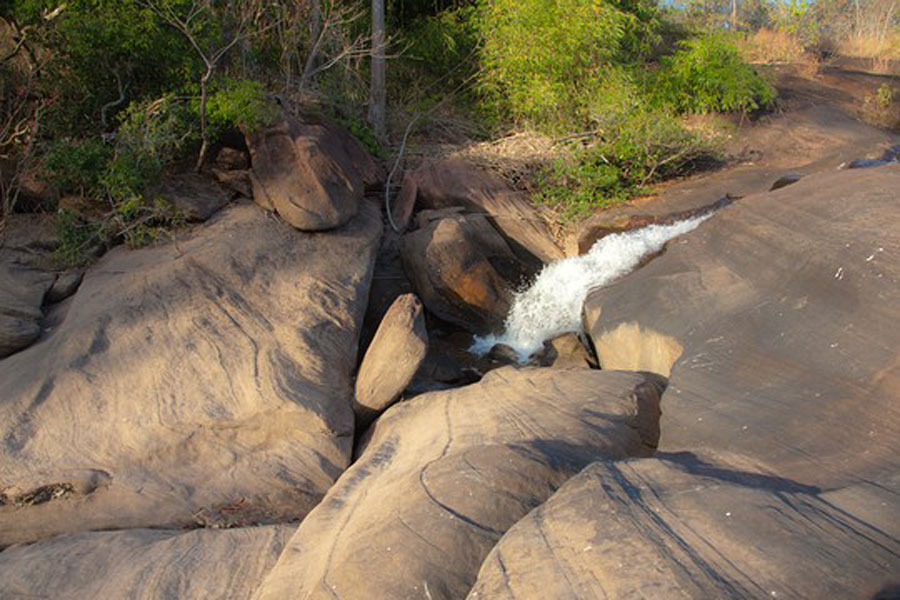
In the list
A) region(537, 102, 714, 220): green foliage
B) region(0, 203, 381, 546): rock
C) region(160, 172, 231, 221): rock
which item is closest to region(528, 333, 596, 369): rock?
region(0, 203, 381, 546): rock

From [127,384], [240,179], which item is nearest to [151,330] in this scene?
[127,384]

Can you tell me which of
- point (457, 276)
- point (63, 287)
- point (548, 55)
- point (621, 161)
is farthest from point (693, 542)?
point (548, 55)

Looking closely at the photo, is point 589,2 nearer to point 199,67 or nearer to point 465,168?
point 465,168

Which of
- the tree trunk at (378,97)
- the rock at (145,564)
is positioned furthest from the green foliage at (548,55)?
the rock at (145,564)

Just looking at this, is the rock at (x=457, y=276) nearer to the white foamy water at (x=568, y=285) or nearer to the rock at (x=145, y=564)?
the white foamy water at (x=568, y=285)

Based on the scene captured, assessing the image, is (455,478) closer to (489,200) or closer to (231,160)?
(231,160)

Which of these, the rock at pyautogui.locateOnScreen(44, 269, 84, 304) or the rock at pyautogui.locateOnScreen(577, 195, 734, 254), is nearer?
the rock at pyautogui.locateOnScreen(44, 269, 84, 304)

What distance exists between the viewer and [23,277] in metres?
6.08

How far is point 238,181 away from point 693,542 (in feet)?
19.1

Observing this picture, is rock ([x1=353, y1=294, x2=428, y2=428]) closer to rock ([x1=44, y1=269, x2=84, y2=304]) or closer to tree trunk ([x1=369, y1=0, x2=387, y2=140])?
rock ([x1=44, y1=269, x2=84, y2=304])

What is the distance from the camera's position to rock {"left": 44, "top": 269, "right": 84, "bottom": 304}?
19.8 ft

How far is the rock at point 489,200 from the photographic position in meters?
8.01

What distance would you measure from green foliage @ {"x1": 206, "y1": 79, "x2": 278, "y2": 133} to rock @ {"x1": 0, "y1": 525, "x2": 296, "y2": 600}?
401 centimetres

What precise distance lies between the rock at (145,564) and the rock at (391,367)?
148cm
